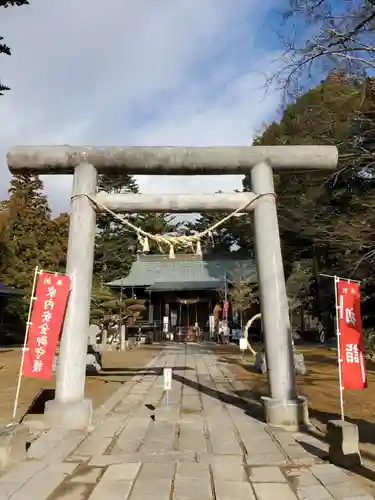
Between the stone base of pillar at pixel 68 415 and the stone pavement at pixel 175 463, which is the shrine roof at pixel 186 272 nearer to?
the stone base of pillar at pixel 68 415

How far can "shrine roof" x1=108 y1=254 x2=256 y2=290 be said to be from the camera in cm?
3094

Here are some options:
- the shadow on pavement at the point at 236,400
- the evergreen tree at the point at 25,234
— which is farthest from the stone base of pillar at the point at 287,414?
the evergreen tree at the point at 25,234

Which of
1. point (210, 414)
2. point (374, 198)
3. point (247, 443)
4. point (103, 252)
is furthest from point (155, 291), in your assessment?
point (247, 443)

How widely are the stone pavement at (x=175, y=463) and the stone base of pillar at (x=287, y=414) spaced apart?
210mm

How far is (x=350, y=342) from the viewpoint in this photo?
5.39 meters

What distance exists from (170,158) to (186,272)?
26969mm

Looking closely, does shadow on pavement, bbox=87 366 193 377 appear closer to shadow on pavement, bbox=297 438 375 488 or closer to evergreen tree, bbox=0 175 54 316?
shadow on pavement, bbox=297 438 375 488

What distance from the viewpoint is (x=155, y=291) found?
30.5 m

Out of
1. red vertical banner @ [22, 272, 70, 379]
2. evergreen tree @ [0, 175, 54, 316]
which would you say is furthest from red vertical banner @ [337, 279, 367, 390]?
evergreen tree @ [0, 175, 54, 316]

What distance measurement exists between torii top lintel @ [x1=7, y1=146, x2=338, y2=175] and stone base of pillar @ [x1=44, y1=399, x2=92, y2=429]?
3728mm

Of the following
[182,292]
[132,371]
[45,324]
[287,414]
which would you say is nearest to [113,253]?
[182,292]

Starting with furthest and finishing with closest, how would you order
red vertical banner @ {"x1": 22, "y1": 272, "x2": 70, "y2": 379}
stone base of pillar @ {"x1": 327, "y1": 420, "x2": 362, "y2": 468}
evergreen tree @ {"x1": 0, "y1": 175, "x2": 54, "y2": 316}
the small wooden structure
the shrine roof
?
1. the shrine roof
2. the small wooden structure
3. evergreen tree @ {"x1": 0, "y1": 175, "x2": 54, "y2": 316}
4. red vertical banner @ {"x1": 22, "y1": 272, "x2": 70, "y2": 379}
5. stone base of pillar @ {"x1": 327, "y1": 420, "x2": 362, "y2": 468}

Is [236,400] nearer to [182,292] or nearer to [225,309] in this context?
[225,309]

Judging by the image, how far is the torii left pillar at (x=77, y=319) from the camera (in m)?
6.14
